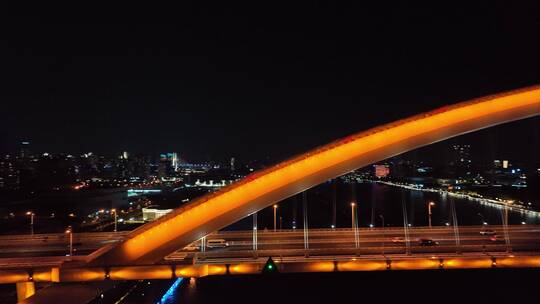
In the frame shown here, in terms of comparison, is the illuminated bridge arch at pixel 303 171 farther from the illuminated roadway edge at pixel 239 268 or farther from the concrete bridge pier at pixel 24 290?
the concrete bridge pier at pixel 24 290

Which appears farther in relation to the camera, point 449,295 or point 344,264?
point 449,295

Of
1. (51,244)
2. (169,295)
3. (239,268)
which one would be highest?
(51,244)

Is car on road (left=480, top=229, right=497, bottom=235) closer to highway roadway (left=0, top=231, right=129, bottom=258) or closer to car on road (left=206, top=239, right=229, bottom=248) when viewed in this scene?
car on road (left=206, top=239, right=229, bottom=248)

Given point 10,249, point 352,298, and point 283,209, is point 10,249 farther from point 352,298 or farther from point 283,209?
point 283,209

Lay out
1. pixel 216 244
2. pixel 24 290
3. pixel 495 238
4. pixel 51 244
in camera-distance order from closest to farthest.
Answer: pixel 24 290 → pixel 216 244 → pixel 495 238 → pixel 51 244

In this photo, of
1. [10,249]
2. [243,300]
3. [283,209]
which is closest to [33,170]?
[283,209]

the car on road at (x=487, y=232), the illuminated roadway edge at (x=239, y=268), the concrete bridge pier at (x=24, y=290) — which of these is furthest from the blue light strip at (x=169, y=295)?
the car on road at (x=487, y=232)

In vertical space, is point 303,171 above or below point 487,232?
above

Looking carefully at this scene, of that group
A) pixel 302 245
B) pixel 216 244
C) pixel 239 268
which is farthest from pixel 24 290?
pixel 302 245

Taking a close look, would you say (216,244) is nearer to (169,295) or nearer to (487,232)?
(169,295)
